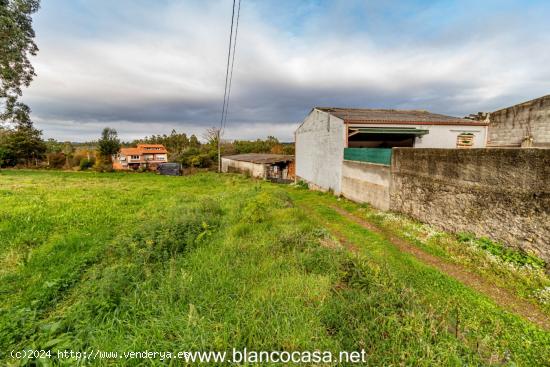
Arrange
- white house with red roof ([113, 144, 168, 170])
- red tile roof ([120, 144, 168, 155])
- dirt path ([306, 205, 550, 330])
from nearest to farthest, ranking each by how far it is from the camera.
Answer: dirt path ([306, 205, 550, 330]), white house with red roof ([113, 144, 168, 170]), red tile roof ([120, 144, 168, 155])

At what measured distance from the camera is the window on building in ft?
44.7

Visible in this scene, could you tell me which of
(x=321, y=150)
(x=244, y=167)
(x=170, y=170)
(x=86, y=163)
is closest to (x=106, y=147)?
(x=86, y=163)

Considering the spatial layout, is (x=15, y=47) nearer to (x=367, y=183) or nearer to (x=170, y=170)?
(x=170, y=170)

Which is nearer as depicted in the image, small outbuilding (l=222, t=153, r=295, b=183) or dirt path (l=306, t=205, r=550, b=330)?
dirt path (l=306, t=205, r=550, b=330)

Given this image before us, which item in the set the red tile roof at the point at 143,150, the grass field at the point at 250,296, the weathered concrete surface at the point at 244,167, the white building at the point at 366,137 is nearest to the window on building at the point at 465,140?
the white building at the point at 366,137

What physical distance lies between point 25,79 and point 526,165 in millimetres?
29741

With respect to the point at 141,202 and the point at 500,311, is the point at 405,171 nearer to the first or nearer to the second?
the point at 500,311

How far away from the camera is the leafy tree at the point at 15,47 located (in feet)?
49.9

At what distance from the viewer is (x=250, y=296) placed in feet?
9.82

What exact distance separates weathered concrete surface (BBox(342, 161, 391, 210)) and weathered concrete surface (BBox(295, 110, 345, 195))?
0.77 m

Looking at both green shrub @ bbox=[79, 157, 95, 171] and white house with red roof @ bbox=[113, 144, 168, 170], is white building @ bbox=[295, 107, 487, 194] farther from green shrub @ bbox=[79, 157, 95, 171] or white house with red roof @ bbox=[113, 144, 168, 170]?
green shrub @ bbox=[79, 157, 95, 171]

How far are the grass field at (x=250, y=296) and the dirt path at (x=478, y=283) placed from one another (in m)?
0.13

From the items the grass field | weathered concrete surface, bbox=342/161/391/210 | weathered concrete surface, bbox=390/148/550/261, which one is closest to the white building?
weathered concrete surface, bbox=342/161/391/210

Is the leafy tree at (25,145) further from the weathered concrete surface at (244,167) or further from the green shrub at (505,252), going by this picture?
the green shrub at (505,252)
